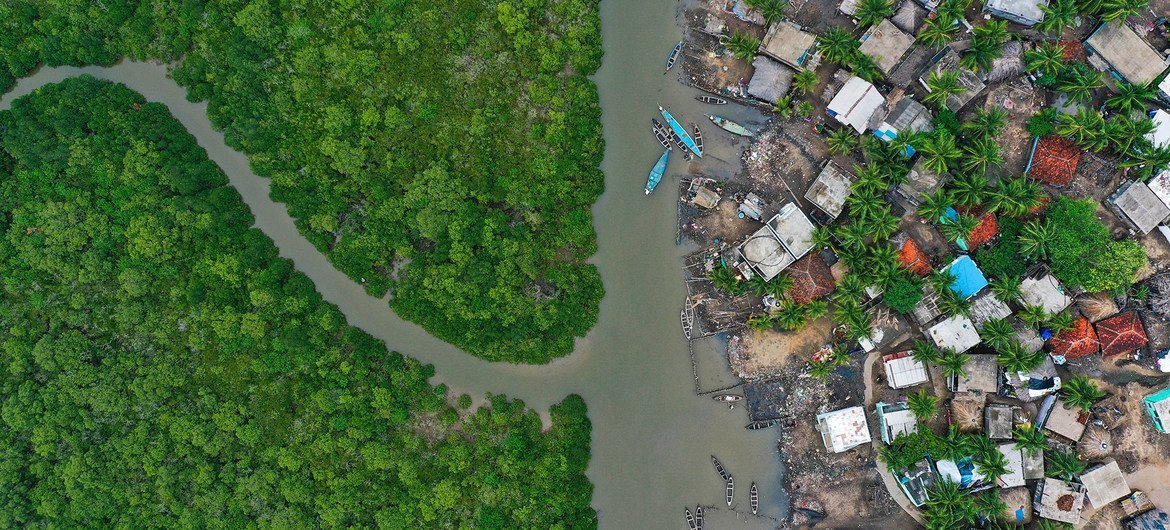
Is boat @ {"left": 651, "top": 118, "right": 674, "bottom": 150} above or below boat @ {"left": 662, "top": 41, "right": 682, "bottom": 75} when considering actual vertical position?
below

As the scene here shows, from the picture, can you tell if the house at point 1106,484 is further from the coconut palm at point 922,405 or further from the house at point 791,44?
the house at point 791,44

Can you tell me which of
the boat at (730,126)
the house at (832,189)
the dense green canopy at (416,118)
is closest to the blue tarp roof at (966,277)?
the house at (832,189)

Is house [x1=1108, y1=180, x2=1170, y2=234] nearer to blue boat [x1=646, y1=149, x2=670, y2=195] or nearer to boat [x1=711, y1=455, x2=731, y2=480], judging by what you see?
blue boat [x1=646, y1=149, x2=670, y2=195]

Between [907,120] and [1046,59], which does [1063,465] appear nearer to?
[907,120]

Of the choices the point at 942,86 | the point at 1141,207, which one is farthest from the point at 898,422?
the point at 942,86

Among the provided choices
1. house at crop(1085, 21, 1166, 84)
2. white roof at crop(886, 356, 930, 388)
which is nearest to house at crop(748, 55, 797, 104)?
white roof at crop(886, 356, 930, 388)

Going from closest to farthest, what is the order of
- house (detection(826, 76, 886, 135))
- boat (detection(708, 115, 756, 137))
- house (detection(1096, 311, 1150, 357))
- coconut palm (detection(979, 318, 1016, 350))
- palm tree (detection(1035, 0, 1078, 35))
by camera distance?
1. palm tree (detection(1035, 0, 1078, 35))
2. coconut palm (detection(979, 318, 1016, 350))
3. house (detection(1096, 311, 1150, 357))
4. house (detection(826, 76, 886, 135))
5. boat (detection(708, 115, 756, 137))

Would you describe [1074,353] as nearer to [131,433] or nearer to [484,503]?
[484,503]
